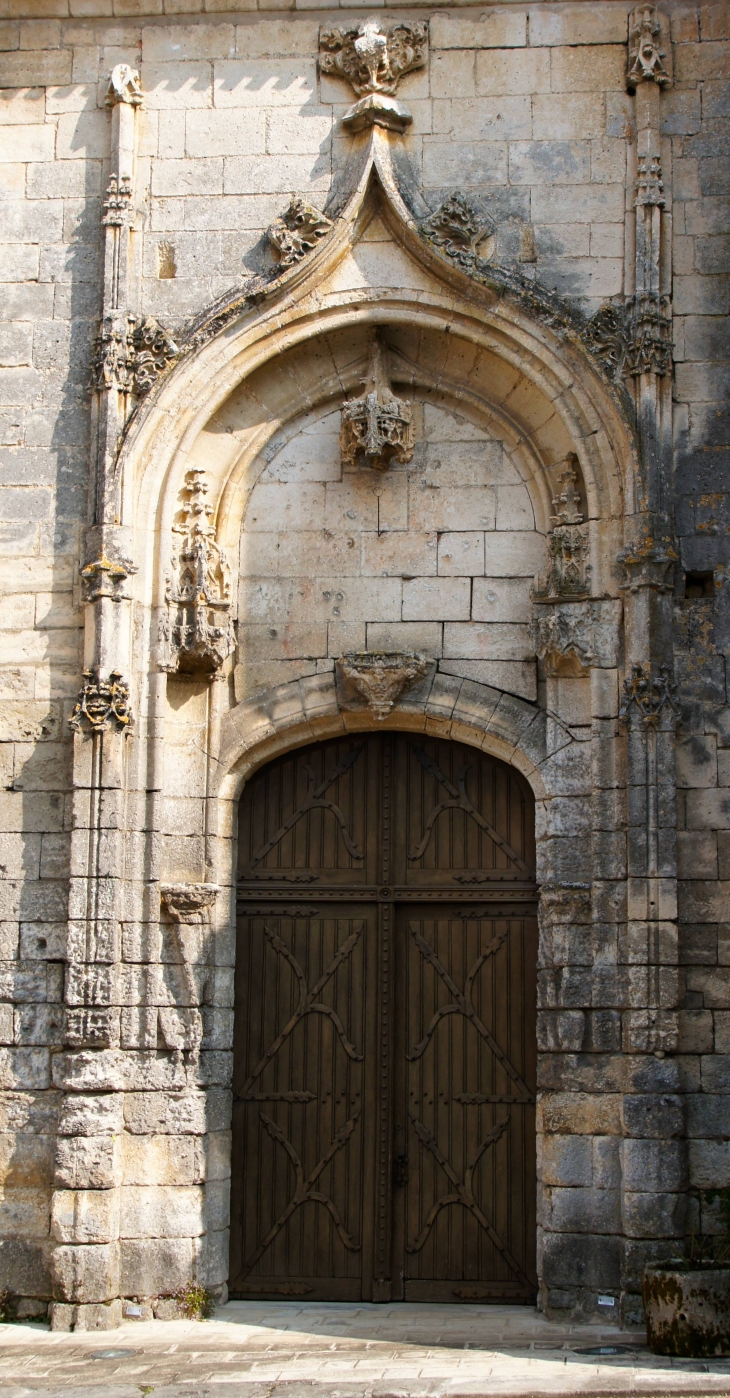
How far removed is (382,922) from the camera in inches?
322

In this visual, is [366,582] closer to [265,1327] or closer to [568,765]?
[568,765]

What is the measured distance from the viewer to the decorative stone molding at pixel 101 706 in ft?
25.8

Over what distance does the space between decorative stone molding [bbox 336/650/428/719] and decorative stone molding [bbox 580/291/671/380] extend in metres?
1.76

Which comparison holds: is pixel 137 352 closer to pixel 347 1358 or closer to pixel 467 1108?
pixel 467 1108

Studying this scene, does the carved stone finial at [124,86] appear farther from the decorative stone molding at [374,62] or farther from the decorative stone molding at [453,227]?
the decorative stone molding at [453,227]

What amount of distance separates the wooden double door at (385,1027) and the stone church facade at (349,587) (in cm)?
3

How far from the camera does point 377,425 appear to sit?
8.28 meters

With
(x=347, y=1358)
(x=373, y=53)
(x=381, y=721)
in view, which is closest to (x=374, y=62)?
(x=373, y=53)

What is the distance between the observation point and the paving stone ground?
20.6 ft

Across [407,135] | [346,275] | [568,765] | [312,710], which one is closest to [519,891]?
[568,765]

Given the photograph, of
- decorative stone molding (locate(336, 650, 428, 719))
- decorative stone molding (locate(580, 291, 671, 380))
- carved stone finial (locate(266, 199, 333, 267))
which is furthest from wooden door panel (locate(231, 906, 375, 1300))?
carved stone finial (locate(266, 199, 333, 267))

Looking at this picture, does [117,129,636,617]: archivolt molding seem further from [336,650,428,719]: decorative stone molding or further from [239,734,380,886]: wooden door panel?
[239,734,380,886]: wooden door panel

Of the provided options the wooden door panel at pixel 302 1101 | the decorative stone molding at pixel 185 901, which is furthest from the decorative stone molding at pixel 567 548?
the decorative stone molding at pixel 185 901

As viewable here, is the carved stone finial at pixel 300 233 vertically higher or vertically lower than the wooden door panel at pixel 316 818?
higher
